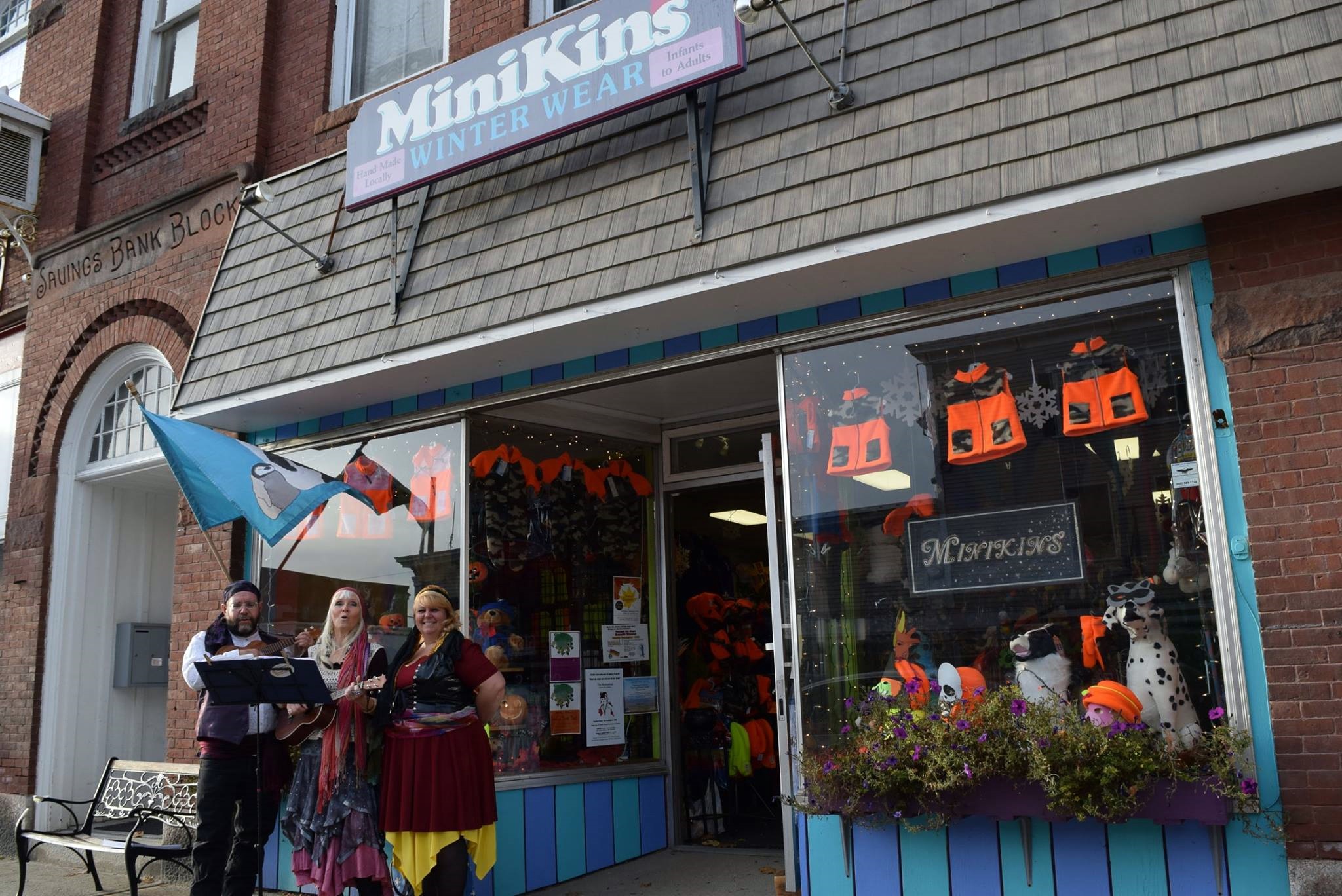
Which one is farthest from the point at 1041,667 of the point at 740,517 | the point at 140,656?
the point at 140,656

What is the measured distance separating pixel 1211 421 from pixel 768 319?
223 centimetres

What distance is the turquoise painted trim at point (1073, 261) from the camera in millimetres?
4977

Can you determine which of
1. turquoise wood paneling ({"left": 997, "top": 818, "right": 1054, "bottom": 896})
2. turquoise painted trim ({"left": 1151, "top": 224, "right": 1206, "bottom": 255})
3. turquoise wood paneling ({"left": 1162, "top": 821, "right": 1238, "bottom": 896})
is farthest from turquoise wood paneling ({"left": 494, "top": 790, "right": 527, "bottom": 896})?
turquoise painted trim ({"left": 1151, "top": 224, "right": 1206, "bottom": 255})

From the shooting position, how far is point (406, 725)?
5.52 m

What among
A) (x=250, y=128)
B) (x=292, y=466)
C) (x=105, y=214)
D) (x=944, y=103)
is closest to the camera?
(x=944, y=103)

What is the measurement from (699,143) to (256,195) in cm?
399

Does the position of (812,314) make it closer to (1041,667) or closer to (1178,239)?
(1178,239)

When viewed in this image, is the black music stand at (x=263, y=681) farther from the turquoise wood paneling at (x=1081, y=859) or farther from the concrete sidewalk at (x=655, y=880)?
the turquoise wood paneling at (x=1081, y=859)

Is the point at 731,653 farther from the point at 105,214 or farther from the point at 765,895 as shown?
the point at 105,214

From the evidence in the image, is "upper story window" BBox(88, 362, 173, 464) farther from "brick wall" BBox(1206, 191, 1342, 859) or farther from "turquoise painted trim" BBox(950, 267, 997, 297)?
"brick wall" BBox(1206, 191, 1342, 859)

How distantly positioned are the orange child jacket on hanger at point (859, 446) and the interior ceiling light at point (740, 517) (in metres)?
2.77

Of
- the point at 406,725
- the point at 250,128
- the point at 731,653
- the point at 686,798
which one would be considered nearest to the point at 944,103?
the point at 406,725

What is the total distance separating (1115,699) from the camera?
4594mm

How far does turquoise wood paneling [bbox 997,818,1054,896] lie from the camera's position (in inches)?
185
